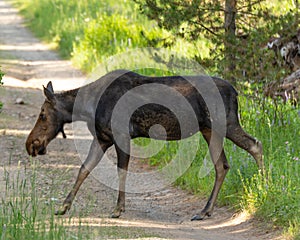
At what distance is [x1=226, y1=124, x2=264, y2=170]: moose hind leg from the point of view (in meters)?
9.14

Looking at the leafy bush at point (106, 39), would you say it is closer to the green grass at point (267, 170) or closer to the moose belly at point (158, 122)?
the green grass at point (267, 170)

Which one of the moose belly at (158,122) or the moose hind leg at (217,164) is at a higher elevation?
the moose belly at (158,122)

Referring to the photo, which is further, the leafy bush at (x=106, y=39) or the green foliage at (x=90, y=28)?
the green foliage at (x=90, y=28)

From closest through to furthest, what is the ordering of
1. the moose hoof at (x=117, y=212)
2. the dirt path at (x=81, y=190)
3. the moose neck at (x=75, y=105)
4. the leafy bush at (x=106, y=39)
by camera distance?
the dirt path at (x=81, y=190), the moose hoof at (x=117, y=212), the moose neck at (x=75, y=105), the leafy bush at (x=106, y=39)

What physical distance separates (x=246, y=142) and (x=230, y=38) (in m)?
2.61

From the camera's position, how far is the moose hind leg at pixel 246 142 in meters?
9.14

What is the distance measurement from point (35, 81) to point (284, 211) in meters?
10.7

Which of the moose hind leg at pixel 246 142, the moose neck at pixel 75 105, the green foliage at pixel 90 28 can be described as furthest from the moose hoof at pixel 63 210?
the green foliage at pixel 90 28

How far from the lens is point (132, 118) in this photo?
9.11m

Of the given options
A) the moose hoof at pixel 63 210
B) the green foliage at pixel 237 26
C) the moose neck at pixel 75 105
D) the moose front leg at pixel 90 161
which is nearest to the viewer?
the moose hoof at pixel 63 210

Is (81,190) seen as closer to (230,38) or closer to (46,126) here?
(46,126)

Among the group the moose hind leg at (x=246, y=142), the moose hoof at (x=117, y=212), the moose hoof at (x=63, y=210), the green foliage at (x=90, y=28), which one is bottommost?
the green foliage at (x=90, y=28)

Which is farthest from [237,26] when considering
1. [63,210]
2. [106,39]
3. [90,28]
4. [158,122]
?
[90,28]

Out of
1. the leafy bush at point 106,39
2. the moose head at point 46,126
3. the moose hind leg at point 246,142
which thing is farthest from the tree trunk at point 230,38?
the leafy bush at point 106,39
